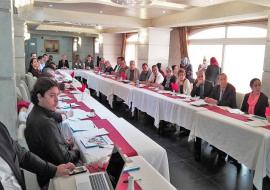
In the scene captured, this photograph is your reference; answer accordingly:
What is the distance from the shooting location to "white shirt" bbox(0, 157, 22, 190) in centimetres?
132

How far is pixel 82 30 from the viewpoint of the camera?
45.5 feet

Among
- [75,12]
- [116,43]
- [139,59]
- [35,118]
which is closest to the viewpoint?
[35,118]

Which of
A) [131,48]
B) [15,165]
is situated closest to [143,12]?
[131,48]

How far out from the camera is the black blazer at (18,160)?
1373mm

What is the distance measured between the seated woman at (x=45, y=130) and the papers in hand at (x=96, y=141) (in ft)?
0.73

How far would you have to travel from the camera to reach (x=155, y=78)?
645 centimetres

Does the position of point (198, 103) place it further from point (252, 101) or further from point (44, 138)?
point (44, 138)

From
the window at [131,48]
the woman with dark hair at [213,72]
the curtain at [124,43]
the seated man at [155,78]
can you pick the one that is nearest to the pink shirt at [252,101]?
the seated man at [155,78]

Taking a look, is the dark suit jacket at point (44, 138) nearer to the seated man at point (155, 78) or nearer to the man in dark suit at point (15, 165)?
the man in dark suit at point (15, 165)

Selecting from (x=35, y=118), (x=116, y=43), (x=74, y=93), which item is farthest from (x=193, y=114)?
(x=116, y=43)

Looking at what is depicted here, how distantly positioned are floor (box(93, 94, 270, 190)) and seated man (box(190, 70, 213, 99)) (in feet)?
3.31

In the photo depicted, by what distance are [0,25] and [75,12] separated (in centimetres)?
626

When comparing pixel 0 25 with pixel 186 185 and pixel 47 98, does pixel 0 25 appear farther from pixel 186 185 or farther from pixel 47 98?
pixel 186 185

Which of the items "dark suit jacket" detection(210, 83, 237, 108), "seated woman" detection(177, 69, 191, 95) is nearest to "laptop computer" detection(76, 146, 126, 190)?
"dark suit jacket" detection(210, 83, 237, 108)
